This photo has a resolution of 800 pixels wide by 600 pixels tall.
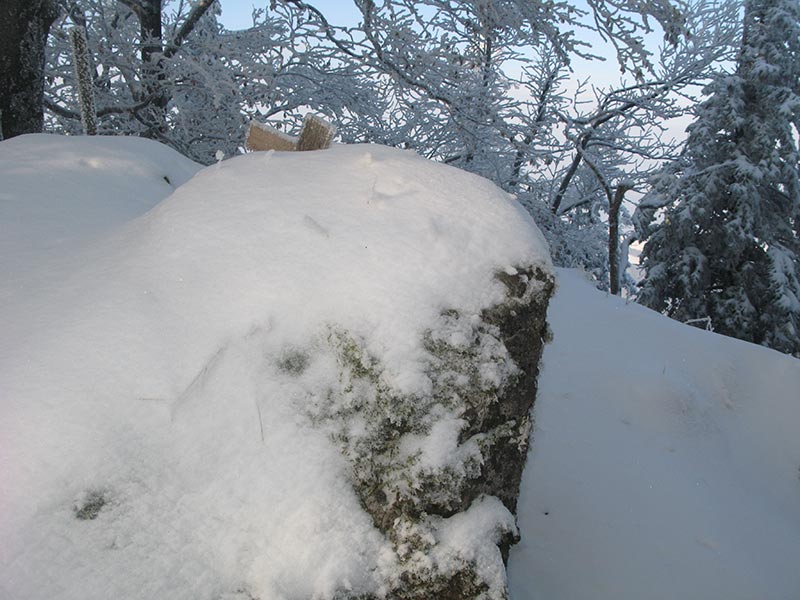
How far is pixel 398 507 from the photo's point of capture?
1.39 metres

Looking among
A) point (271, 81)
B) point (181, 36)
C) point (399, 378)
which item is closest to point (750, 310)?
point (271, 81)

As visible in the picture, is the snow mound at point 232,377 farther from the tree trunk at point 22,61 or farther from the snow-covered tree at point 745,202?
the snow-covered tree at point 745,202

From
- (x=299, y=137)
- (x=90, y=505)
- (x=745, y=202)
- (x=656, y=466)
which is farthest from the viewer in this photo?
(x=745, y=202)

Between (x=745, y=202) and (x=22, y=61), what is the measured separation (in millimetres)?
12697

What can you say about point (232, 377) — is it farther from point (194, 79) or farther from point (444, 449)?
point (194, 79)

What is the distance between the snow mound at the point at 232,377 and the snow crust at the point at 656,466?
1.10m

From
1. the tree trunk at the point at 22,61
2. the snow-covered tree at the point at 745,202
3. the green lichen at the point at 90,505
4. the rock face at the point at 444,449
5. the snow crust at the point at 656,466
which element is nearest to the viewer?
the green lichen at the point at 90,505

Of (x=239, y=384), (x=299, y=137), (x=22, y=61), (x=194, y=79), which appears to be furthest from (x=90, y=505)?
(x=194, y=79)

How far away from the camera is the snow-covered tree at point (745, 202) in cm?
1170

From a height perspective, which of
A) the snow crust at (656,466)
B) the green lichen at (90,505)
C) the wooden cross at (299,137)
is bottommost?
the snow crust at (656,466)

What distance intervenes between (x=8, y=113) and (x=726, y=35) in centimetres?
1216

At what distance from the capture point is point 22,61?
4109 millimetres

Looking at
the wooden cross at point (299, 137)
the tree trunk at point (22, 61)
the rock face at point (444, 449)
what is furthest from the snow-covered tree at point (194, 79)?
the rock face at point (444, 449)

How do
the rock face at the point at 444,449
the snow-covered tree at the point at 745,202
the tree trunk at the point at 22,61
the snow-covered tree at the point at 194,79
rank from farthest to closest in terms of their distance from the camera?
1. the snow-covered tree at the point at 745,202
2. the snow-covered tree at the point at 194,79
3. the tree trunk at the point at 22,61
4. the rock face at the point at 444,449
